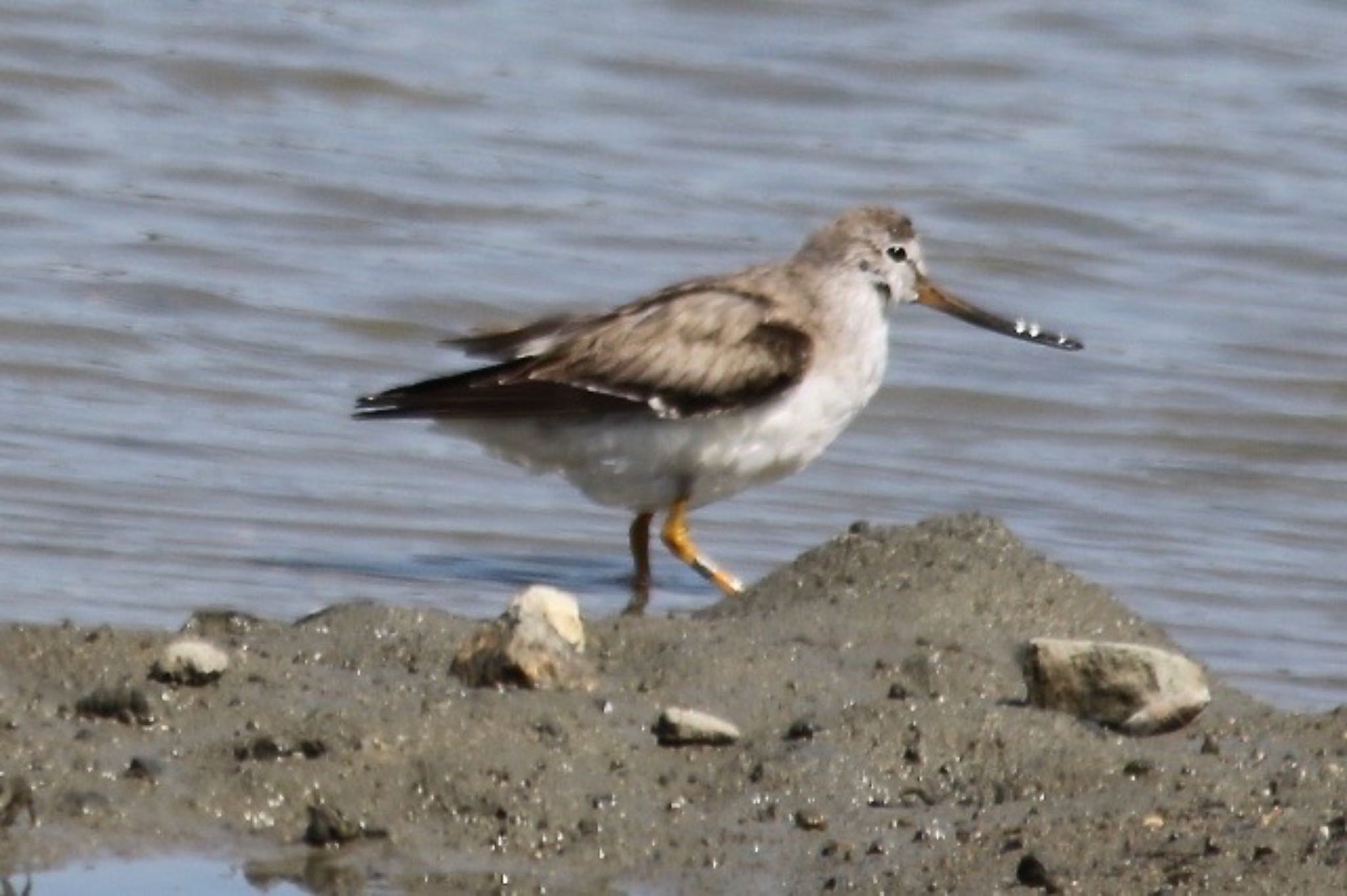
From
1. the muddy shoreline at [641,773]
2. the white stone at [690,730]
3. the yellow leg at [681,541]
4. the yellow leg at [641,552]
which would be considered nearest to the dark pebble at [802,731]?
the muddy shoreline at [641,773]

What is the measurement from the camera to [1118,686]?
5.75 m

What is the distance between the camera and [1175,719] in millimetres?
5773

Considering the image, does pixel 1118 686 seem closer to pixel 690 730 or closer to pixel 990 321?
pixel 690 730

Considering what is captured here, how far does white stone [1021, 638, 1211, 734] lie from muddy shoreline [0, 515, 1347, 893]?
54 mm

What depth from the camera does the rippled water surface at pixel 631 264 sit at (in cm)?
873

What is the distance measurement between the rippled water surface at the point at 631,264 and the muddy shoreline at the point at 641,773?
72.5 inches

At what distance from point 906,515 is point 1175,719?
363 cm

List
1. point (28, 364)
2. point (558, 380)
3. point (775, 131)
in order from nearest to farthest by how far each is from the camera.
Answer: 1. point (558, 380)
2. point (28, 364)
3. point (775, 131)

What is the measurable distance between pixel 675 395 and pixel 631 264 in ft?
12.7

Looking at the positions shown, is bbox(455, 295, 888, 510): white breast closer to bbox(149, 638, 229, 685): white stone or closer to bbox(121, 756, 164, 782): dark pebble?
bbox(149, 638, 229, 685): white stone

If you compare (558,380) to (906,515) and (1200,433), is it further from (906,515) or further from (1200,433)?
(1200,433)

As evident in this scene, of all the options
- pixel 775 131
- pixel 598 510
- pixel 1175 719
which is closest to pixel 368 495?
pixel 598 510

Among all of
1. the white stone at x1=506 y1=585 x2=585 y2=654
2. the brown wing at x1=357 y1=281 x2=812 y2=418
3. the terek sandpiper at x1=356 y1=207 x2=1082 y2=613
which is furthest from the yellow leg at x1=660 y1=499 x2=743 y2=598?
the white stone at x1=506 y1=585 x2=585 y2=654

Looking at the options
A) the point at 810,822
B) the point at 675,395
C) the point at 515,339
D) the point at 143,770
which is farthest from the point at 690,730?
the point at 515,339
